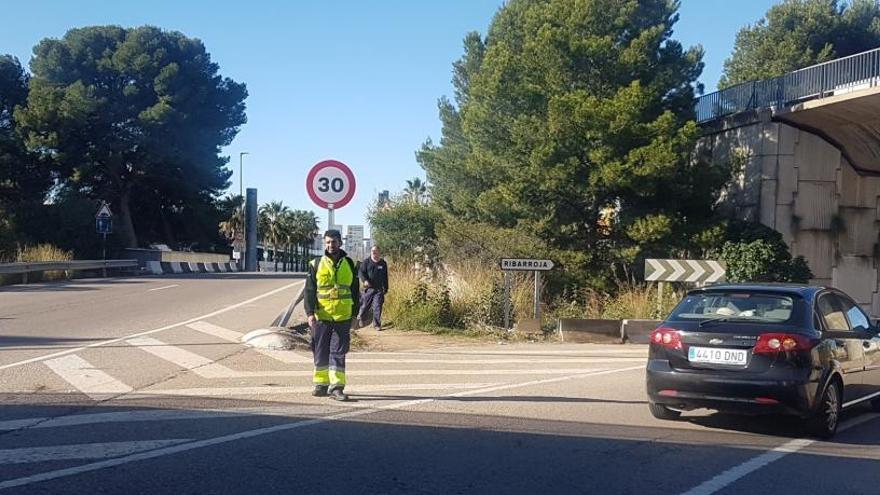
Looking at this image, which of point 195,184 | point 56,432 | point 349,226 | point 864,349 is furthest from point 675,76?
point 195,184

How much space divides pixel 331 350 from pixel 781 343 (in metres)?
4.58

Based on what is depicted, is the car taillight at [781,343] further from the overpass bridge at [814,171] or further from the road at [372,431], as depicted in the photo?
the overpass bridge at [814,171]

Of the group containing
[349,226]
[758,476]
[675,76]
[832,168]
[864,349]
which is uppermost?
[675,76]

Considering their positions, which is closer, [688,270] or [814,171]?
[688,270]

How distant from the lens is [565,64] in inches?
925

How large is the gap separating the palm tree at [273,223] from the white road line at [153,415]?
89.1 m

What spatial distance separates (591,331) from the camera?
58.4ft

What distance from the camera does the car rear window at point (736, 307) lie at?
8516mm

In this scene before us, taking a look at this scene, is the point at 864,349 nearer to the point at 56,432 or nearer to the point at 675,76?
the point at 56,432

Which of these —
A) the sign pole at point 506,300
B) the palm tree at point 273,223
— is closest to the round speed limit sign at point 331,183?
the sign pole at point 506,300

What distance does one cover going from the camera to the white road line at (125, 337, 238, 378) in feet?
37.0

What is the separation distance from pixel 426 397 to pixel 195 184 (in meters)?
48.2

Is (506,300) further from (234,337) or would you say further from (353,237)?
(234,337)

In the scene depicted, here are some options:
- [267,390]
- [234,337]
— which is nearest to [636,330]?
[234,337]
